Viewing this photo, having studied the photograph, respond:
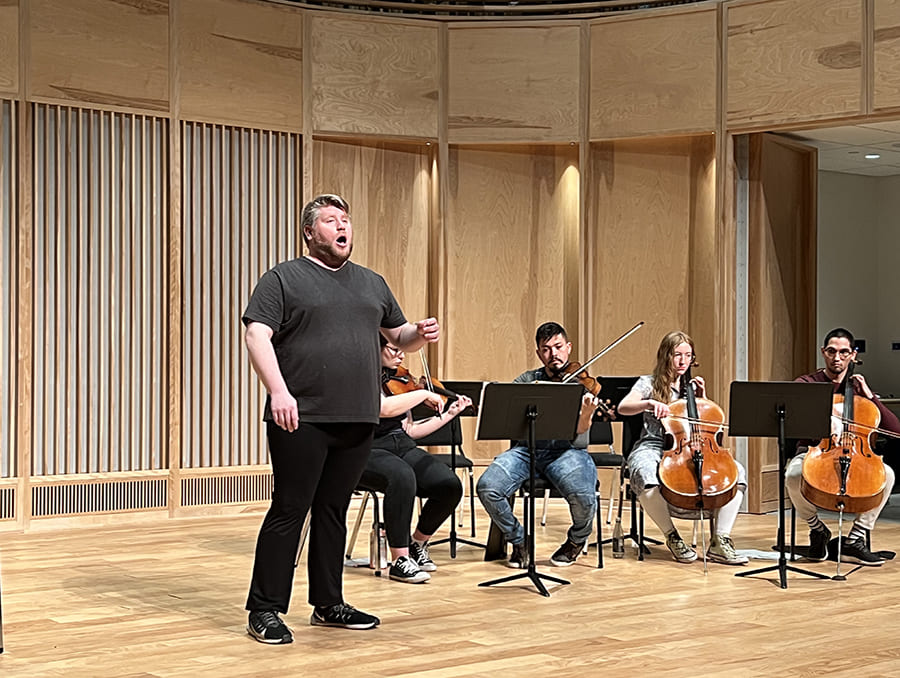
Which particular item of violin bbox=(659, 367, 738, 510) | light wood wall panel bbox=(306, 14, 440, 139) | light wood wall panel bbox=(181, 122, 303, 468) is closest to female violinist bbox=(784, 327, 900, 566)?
violin bbox=(659, 367, 738, 510)

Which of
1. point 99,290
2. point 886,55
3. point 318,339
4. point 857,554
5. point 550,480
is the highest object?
point 886,55

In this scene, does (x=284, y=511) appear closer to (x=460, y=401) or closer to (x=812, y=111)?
(x=460, y=401)

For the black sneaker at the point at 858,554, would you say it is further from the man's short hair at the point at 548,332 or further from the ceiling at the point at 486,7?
the ceiling at the point at 486,7

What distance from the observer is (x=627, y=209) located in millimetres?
8609

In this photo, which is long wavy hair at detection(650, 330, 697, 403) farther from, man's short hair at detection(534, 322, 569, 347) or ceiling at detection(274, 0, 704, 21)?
ceiling at detection(274, 0, 704, 21)

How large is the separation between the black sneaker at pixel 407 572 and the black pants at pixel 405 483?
2.9 inches

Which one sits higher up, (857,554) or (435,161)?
(435,161)

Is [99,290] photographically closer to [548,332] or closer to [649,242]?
[548,332]

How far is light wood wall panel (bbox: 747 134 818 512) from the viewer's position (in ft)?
27.0

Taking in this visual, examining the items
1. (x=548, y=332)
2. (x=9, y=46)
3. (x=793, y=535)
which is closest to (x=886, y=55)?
(x=548, y=332)

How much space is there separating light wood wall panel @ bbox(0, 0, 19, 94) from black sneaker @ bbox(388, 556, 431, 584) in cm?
361

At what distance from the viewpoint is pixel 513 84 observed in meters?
8.66

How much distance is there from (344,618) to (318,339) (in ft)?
3.36

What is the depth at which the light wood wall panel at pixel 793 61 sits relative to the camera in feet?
24.8
